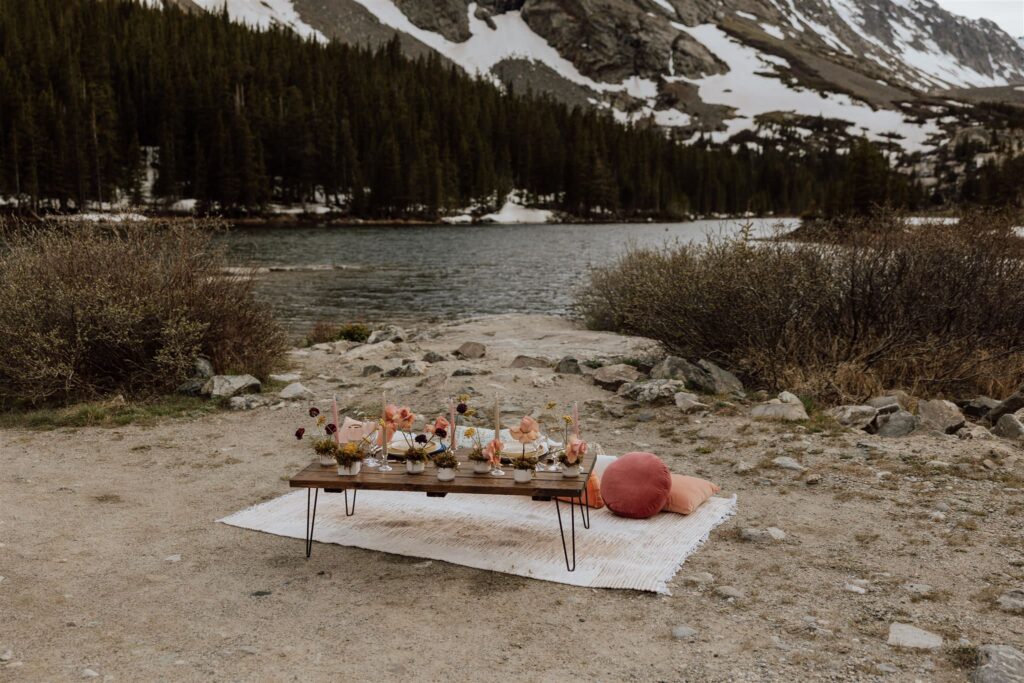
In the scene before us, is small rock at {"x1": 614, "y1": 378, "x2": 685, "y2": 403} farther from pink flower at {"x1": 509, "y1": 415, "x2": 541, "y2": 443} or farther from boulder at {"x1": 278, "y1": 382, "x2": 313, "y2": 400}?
pink flower at {"x1": 509, "y1": 415, "x2": 541, "y2": 443}

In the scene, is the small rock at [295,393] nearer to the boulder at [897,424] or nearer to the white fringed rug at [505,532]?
the white fringed rug at [505,532]

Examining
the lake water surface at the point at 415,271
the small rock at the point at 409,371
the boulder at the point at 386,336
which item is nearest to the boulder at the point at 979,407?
the lake water surface at the point at 415,271

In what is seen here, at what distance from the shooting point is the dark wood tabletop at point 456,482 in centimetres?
582

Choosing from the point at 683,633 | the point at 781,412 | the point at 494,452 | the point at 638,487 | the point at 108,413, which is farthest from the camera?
the point at 108,413

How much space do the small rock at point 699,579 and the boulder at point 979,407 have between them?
6815 mm

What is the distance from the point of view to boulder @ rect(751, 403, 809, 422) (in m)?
10.0

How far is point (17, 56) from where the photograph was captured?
8912cm

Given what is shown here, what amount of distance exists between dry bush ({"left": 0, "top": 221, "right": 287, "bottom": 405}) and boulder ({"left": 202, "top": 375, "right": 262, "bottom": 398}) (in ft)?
1.60

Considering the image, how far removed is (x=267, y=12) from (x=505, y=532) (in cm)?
19860

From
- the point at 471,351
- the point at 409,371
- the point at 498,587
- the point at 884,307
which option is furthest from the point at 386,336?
the point at 498,587

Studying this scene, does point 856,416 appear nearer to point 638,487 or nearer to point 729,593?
point 638,487

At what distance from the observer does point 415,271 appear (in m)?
41.8

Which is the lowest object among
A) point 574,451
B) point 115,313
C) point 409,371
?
point 409,371

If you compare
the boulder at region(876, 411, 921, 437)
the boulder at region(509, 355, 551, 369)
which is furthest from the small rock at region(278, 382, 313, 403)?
the boulder at region(876, 411, 921, 437)
